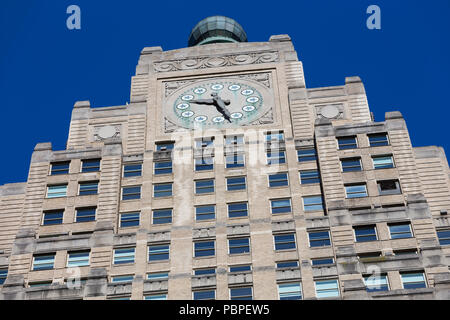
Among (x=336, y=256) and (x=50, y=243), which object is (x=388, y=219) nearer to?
(x=336, y=256)

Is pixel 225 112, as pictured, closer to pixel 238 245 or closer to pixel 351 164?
pixel 351 164

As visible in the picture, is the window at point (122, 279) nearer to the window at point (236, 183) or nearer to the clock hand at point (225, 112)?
the window at point (236, 183)

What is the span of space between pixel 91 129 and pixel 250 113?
45.2ft

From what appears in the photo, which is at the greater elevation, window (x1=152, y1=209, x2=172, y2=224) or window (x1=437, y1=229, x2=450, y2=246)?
window (x1=152, y1=209, x2=172, y2=224)

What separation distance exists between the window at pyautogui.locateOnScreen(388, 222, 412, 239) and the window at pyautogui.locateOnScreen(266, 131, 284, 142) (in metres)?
12.8

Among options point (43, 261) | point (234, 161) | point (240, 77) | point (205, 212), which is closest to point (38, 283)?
point (43, 261)

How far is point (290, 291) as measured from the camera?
58.4 m

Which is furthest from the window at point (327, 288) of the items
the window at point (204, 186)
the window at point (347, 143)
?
the window at point (347, 143)

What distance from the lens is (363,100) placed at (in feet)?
236

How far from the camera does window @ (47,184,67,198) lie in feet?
217

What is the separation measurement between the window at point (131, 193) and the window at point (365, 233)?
56.8 ft

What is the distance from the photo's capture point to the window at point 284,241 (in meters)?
61.2

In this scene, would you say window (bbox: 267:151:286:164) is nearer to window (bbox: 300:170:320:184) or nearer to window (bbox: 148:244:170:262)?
window (bbox: 300:170:320:184)

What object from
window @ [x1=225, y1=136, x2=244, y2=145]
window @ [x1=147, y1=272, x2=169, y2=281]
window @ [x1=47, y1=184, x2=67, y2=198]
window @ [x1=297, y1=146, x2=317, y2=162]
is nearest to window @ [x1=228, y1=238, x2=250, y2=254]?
window @ [x1=147, y1=272, x2=169, y2=281]
